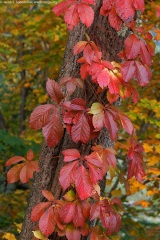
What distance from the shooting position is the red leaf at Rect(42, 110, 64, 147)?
81.5 inches

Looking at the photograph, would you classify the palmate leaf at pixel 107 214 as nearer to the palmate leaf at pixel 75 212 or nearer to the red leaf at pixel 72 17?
the palmate leaf at pixel 75 212

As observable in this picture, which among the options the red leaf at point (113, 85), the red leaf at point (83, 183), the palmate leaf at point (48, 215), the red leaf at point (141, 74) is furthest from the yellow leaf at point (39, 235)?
the red leaf at point (141, 74)

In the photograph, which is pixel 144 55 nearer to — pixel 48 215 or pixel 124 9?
pixel 124 9

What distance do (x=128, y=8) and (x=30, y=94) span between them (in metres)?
7.26

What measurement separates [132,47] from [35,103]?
664 cm

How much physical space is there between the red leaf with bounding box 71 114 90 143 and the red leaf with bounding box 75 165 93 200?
0.15 metres

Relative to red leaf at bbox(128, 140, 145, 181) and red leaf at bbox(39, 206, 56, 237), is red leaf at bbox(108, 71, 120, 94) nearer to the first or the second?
red leaf at bbox(128, 140, 145, 181)

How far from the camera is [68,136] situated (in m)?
2.38

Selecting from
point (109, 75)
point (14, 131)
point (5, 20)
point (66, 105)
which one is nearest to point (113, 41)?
point (109, 75)

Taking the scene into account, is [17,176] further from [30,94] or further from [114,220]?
[30,94]

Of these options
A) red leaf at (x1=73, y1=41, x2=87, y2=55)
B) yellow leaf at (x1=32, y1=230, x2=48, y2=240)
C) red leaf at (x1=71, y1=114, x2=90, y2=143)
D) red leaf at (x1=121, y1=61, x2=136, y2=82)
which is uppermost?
red leaf at (x1=73, y1=41, x2=87, y2=55)

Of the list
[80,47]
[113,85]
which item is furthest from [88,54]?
[113,85]

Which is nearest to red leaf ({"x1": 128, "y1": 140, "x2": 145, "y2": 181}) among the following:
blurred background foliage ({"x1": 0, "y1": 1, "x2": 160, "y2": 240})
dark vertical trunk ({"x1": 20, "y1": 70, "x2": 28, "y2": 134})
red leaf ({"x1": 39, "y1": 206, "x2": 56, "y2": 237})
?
blurred background foliage ({"x1": 0, "y1": 1, "x2": 160, "y2": 240})

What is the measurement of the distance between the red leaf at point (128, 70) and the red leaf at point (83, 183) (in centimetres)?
48
